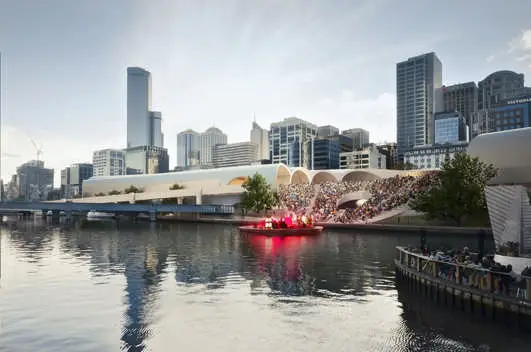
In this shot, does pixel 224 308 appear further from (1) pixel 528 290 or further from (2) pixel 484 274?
(1) pixel 528 290

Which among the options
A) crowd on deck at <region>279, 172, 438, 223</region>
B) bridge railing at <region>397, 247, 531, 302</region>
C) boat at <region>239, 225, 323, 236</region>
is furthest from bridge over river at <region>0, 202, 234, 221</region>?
bridge railing at <region>397, 247, 531, 302</region>

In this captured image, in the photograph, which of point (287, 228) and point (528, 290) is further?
point (287, 228)

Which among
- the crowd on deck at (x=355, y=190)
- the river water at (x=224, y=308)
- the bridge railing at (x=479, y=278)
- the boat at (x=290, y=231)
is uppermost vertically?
the crowd on deck at (x=355, y=190)

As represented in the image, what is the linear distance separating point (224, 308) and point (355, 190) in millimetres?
69507

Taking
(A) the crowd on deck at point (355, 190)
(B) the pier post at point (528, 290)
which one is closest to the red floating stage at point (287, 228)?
(A) the crowd on deck at point (355, 190)

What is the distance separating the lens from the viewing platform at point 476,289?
19.7m

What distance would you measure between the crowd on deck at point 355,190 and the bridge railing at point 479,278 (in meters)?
50.9

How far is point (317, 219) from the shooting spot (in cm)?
8394

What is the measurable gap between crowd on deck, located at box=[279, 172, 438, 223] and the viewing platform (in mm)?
50563

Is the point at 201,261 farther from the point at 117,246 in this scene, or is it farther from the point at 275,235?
the point at 275,235

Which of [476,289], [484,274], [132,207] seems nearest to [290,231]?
[476,289]

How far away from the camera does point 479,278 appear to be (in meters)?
21.9

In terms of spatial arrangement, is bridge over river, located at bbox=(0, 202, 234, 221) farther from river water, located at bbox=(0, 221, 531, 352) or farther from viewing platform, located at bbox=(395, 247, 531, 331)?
viewing platform, located at bbox=(395, 247, 531, 331)

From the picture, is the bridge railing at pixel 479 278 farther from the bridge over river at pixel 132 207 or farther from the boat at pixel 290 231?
the bridge over river at pixel 132 207
